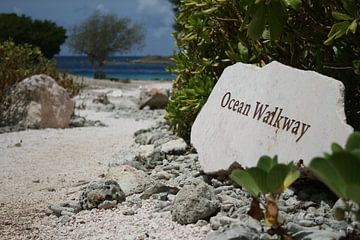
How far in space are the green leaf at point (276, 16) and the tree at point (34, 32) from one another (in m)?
34.0

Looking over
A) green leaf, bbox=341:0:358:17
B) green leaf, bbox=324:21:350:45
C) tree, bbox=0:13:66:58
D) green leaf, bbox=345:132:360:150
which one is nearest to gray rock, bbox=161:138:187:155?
green leaf, bbox=324:21:350:45

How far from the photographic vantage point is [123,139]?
7445mm

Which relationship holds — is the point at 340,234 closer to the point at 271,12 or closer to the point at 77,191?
the point at 271,12

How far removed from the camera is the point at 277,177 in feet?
7.77

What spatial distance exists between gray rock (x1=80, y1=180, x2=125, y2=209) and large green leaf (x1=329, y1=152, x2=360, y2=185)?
2116mm

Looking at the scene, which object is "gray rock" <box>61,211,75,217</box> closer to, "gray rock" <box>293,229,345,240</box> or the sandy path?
the sandy path

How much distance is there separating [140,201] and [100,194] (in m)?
0.28

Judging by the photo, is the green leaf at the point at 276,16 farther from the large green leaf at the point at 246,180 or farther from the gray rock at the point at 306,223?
the large green leaf at the point at 246,180

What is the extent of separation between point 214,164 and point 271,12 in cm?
115

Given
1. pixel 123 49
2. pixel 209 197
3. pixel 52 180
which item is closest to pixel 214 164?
pixel 209 197

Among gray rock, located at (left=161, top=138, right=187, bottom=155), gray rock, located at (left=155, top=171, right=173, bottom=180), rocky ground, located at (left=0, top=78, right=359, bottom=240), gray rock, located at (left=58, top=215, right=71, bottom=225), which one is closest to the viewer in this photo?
rocky ground, located at (left=0, top=78, right=359, bottom=240)

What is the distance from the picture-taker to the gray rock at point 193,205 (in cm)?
323

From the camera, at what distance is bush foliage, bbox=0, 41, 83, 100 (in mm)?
9255

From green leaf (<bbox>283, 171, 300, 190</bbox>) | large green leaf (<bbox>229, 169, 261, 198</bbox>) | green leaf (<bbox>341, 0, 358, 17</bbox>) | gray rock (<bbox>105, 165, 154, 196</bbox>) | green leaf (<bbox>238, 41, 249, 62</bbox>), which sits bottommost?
gray rock (<bbox>105, 165, 154, 196</bbox>)
